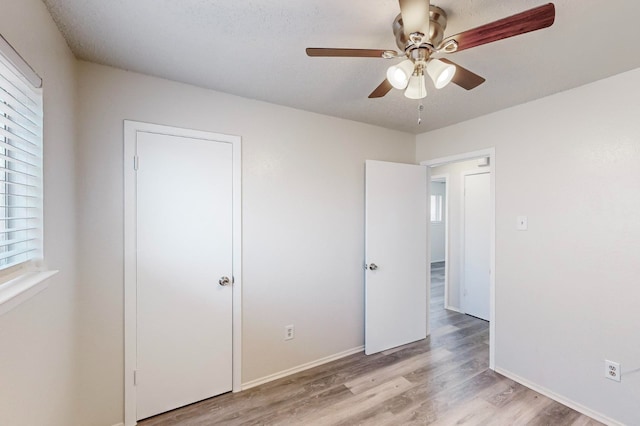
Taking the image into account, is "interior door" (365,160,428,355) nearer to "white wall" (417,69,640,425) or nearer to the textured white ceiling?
"white wall" (417,69,640,425)

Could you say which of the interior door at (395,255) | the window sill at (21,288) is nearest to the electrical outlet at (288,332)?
the interior door at (395,255)

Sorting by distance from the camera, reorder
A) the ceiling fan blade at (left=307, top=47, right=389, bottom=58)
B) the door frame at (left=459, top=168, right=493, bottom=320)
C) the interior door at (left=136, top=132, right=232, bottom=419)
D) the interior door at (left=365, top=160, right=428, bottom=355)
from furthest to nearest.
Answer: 1. the door frame at (left=459, top=168, right=493, bottom=320)
2. the interior door at (left=365, top=160, right=428, bottom=355)
3. the interior door at (left=136, top=132, right=232, bottom=419)
4. the ceiling fan blade at (left=307, top=47, right=389, bottom=58)

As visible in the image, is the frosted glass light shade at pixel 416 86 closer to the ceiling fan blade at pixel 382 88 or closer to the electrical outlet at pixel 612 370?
the ceiling fan blade at pixel 382 88

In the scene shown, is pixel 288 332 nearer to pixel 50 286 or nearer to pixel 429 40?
pixel 50 286

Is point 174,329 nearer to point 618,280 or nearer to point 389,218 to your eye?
point 389,218

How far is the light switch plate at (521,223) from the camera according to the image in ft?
7.79

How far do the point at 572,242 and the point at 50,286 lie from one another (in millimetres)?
3217

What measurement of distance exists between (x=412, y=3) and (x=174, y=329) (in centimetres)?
231

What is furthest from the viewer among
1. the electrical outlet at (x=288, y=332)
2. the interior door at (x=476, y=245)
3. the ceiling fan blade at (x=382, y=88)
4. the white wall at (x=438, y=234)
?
the white wall at (x=438, y=234)

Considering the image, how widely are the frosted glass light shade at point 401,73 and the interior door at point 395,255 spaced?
1575mm

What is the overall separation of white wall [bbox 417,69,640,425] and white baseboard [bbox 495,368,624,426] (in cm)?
2

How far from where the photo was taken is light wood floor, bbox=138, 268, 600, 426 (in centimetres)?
197

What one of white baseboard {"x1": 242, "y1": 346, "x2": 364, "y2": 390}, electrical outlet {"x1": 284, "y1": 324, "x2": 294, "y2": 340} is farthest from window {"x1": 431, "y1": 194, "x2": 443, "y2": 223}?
electrical outlet {"x1": 284, "y1": 324, "x2": 294, "y2": 340}

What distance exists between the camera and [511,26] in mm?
1032
